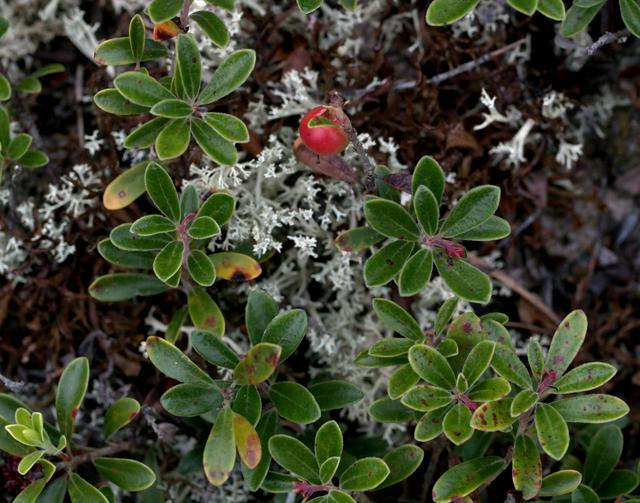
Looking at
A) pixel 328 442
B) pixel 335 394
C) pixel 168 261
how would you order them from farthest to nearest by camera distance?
pixel 335 394 → pixel 168 261 → pixel 328 442

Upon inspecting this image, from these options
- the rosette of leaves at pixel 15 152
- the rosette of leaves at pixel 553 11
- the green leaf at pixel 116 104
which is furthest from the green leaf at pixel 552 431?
the rosette of leaves at pixel 15 152

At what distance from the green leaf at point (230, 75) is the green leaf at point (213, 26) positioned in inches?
4.2

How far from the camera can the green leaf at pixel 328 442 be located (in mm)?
2221

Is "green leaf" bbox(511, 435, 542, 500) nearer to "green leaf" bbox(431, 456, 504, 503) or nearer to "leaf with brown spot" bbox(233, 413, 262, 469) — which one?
"green leaf" bbox(431, 456, 504, 503)

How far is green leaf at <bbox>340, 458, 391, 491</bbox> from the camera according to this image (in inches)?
85.9

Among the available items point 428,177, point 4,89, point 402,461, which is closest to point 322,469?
point 402,461

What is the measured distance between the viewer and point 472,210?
2.33 meters

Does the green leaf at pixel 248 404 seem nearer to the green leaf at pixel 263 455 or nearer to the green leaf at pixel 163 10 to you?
the green leaf at pixel 263 455

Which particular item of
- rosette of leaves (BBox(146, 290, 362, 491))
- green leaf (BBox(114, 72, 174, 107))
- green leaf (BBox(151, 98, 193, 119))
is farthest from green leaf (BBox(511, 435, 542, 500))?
green leaf (BBox(114, 72, 174, 107))

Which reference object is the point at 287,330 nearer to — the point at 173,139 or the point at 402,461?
the point at 402,461

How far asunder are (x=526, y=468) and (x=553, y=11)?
145 cm

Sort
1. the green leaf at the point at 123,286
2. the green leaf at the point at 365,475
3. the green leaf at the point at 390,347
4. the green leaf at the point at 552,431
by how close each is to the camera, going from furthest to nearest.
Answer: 1. the green leaf at the point at 123,286
2. the green leaf at the point at 390,347
3. the green leaf at the point at 365,475
4. the green leaf at the point at 552,431

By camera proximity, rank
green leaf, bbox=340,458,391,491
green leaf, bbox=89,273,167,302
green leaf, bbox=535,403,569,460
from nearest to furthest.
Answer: green leaf, bbox=535,403,569,460 → green leaf, bbox=340,458,391,491 → green leaf, bbox=89,273,167,302

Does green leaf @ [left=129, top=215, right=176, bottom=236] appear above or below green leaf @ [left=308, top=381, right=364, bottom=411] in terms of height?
above
